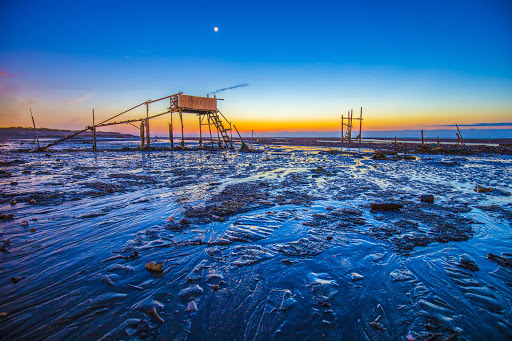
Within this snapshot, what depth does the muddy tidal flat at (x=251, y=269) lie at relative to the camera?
248 cm

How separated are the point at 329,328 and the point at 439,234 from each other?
4.14 metres

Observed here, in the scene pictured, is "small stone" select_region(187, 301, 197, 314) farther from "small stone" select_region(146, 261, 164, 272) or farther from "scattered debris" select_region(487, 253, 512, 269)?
"scattered debris" select_region(487, 253, 512, 269)

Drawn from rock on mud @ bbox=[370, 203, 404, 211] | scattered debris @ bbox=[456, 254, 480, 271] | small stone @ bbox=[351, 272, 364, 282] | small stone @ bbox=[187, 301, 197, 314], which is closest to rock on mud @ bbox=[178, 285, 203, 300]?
small stone @ bbox=[187, 301, 197, 314]

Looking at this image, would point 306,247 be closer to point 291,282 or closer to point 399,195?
point 291,282

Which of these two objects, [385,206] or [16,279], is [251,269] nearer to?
[16,279]

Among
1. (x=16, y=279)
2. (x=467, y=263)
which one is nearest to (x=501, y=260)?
(x=467, y=263)

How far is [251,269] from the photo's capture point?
143 inches

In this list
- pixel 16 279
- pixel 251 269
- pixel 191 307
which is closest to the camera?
pixel 191 307

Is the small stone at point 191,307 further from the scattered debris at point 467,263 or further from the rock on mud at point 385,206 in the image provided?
the rock on mud at point 385,206

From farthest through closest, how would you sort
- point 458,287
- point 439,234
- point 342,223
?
point 342,223
point 439,234
point 458,287

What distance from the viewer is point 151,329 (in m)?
2.39

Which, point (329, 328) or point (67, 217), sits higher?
point (67, 217)

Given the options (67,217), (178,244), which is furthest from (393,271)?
(67,217)

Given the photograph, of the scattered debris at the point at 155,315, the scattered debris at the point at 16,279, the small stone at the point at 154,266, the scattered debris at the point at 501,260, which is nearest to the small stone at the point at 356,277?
the scattered debris at the point at 501,260
